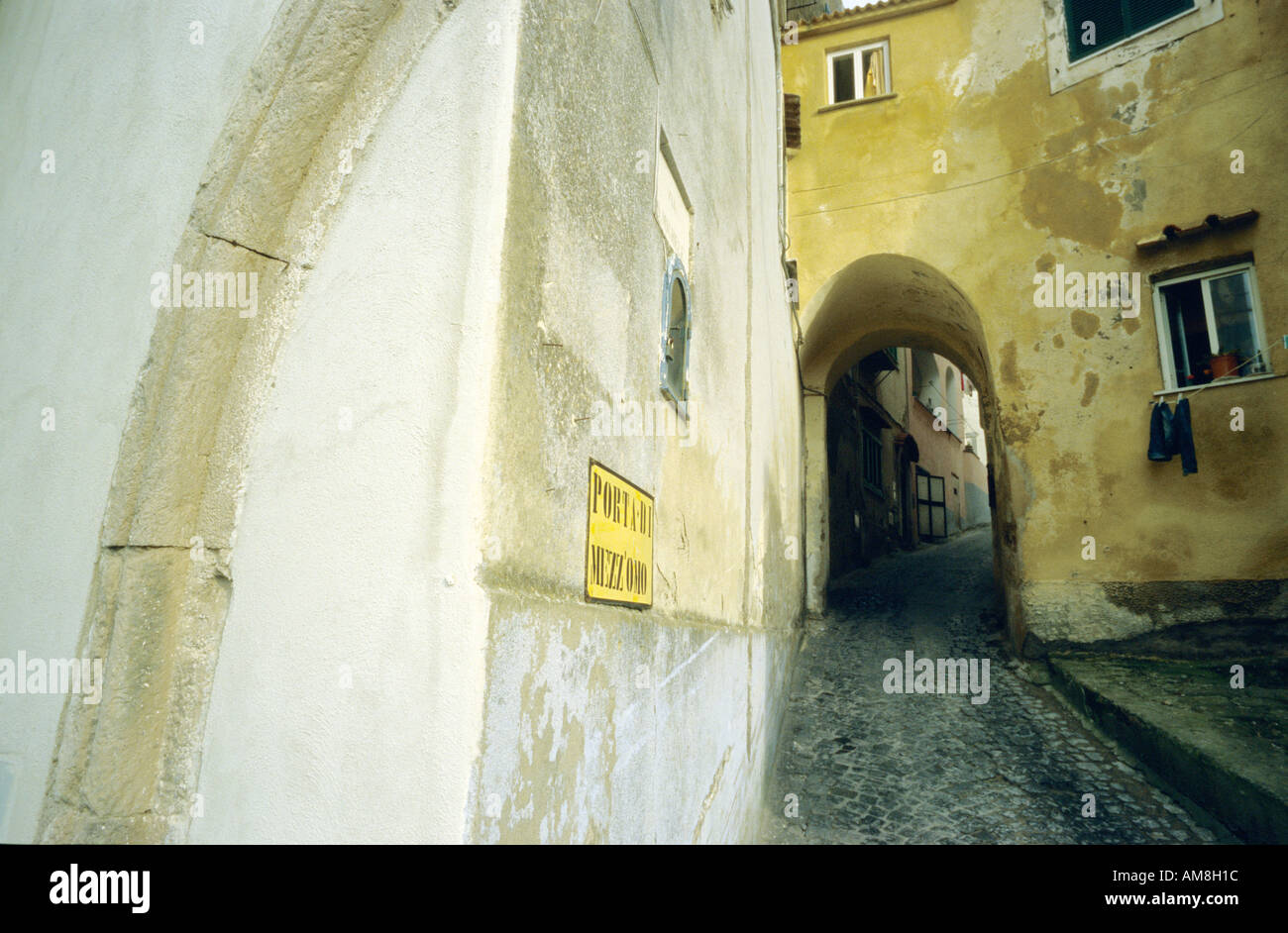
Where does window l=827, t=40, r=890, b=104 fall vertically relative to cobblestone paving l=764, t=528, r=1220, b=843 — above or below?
above

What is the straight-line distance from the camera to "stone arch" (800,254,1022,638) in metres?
8.52

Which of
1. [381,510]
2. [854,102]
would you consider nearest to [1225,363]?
[854,102]

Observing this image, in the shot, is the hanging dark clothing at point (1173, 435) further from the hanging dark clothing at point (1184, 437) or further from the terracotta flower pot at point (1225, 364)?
the terracotta flower pot at point (1225, 364)

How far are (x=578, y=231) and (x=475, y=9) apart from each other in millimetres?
514

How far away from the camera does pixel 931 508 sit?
2231 cm

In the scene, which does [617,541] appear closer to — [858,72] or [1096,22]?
[1096,22]

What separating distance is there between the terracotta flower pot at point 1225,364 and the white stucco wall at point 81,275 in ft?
26.9

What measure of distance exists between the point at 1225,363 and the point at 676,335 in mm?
6728

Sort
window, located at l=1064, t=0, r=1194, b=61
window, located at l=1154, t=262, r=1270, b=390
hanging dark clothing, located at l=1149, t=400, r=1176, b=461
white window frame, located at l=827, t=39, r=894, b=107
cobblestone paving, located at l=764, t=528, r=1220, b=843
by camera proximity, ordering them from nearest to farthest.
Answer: cobblestone paving, located at l=764, t=528, r=1220, b=843
window, located at l=1154, t=262, r=1270, b=390
hanging dark clothing, located at l=1149, t=400, r=1176, b=461
window, located at l=1064, t=0, r=1194, b=61
white window frame, located at l=827, t=39, r=894, b=107

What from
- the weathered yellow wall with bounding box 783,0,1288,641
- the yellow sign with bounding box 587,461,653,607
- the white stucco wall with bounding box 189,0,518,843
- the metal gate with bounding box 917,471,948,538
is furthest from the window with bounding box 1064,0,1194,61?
the metal gate with bounding box 917,471,948,538

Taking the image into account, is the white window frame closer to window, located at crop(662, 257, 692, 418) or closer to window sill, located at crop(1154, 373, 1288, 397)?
window sill, located at crop(1154, 373, 1288, 397)

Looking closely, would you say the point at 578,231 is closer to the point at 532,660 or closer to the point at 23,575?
the point at 532,660

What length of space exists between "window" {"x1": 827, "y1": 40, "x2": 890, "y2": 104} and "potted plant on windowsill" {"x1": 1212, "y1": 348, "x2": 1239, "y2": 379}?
5.29 meters

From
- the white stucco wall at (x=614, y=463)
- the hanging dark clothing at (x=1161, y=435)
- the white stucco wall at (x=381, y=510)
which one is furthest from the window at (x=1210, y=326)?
the white stucco wall at (x=381, y=510)
